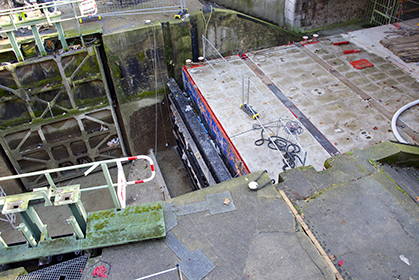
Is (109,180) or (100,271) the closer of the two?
(100,271)

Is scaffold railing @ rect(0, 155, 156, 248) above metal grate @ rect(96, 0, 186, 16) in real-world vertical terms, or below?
below

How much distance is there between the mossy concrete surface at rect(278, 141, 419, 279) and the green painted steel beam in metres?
2.60

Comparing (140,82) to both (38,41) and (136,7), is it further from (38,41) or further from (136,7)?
(38,41)

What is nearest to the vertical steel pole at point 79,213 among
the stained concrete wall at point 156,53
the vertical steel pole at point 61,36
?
the vertical steel pole at point 61,36

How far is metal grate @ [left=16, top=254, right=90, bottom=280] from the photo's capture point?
491cm

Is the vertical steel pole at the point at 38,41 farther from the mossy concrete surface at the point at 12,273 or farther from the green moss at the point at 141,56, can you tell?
the mossy concrete surface at the point at 12,273

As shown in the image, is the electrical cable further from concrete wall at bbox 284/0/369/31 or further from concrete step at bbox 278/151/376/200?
concrete wall at bbox 284/0/369/31

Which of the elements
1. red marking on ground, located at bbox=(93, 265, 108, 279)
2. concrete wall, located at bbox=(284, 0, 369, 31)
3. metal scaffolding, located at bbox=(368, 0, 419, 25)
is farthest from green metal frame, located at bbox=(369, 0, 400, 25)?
red marking on ground, located at bbox=(93, 265, 108, 279)

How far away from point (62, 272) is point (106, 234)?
2.85ft

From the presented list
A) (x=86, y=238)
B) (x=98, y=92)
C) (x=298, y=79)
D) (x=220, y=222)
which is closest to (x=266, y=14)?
(x=298, y=79)

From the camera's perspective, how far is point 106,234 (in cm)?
514

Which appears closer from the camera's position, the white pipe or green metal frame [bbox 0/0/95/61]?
the white pipe

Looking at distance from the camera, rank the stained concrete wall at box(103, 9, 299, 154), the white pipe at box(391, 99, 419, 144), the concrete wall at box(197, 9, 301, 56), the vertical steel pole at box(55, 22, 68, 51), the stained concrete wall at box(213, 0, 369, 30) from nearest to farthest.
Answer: the white pipe at box(391, 99, 419, 144)
the vertical steel pole at box(55, 22, 68, 51)
the stained concrete wall at box(103, 9, 299, 154)
the concrete wall at box(197, 9, 301, 56)
the stained concrete wall at box(213, 0, 369, 30)

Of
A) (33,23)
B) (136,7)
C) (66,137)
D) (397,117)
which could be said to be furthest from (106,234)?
(136,7)
